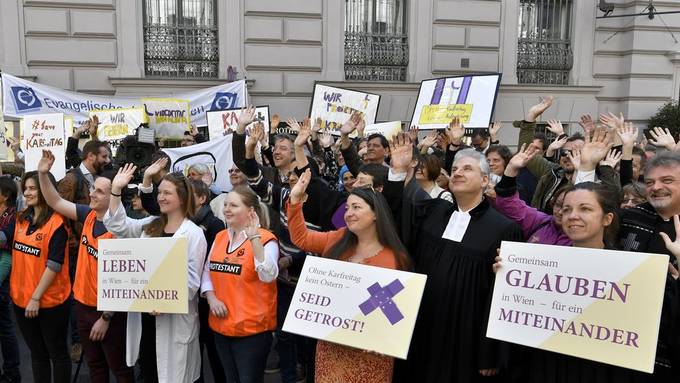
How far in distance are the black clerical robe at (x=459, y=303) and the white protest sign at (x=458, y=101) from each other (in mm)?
5618

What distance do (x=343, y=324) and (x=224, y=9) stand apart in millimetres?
9674

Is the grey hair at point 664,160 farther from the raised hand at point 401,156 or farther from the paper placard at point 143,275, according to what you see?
the paper placard at point 143,275

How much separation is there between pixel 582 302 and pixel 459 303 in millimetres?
650

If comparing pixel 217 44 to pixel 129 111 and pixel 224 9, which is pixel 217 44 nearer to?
pixel 224 9

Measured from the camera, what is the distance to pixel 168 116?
29.7 ft

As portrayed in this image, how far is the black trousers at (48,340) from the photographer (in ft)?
13.3

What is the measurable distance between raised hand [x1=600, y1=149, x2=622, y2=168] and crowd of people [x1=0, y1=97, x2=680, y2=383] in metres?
0.02

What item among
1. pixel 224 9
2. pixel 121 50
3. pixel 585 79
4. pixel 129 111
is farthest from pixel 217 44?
pixel 585 79

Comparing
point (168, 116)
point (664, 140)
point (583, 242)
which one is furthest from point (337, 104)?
point (583, 242)

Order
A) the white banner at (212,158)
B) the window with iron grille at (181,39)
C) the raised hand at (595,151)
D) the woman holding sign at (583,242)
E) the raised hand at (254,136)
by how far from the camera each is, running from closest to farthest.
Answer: the woman holding sign at (583,242), the raised hand at (595,151), the raised hand at (254,136), the white banner at (212,158), the window with iron grille at (181,39)

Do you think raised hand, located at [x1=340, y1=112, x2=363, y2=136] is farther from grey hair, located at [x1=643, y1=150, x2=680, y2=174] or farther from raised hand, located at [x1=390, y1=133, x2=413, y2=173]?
grey hair, located at [x1=643, y1=150, x2=680, y2=174]

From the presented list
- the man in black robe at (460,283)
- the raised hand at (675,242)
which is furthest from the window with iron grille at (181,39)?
the raised hand at (675,242)

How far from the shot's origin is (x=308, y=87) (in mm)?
11602

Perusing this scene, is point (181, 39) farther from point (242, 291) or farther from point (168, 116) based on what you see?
point (242, 291)
